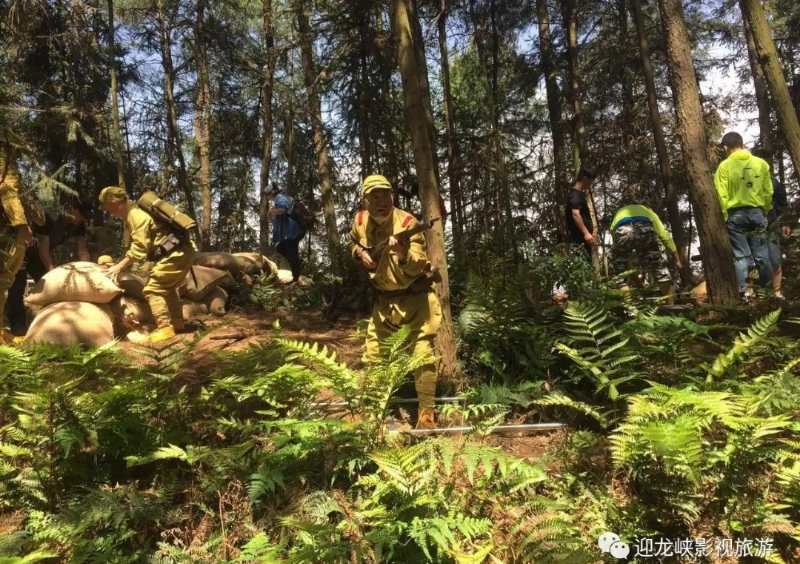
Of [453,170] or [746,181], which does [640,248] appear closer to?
[746,181]

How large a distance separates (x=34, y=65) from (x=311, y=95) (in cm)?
1065

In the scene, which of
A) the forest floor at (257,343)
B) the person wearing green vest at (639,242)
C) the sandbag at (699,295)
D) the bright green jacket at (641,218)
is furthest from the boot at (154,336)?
the sandbag at (699,295)

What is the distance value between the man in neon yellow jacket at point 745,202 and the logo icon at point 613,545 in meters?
5.14

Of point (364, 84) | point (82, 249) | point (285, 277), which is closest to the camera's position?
point (82, 249)

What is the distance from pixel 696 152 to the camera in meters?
5.81

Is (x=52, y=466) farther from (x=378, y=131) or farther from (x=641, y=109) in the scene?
(x=641, y=109)

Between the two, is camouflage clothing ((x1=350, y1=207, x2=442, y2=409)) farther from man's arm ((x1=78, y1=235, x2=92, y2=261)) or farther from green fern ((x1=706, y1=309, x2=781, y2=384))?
man's arm ((x1=78, y1=235, x2=92, y2=261))

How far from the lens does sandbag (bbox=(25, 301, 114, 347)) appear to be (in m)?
5.77

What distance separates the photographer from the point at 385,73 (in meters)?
10.4

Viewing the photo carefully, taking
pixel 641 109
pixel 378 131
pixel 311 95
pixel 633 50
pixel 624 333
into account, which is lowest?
pixel 624 333

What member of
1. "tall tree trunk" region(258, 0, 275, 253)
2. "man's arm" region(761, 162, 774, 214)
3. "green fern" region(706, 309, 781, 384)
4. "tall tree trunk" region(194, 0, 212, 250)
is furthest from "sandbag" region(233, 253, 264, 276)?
"man's arm" region(761, 162, 774, 214)

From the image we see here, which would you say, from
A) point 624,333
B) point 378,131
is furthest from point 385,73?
point 624,333

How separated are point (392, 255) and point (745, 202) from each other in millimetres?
5356

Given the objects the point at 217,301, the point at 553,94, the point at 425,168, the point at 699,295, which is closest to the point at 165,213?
the point at 217,301
